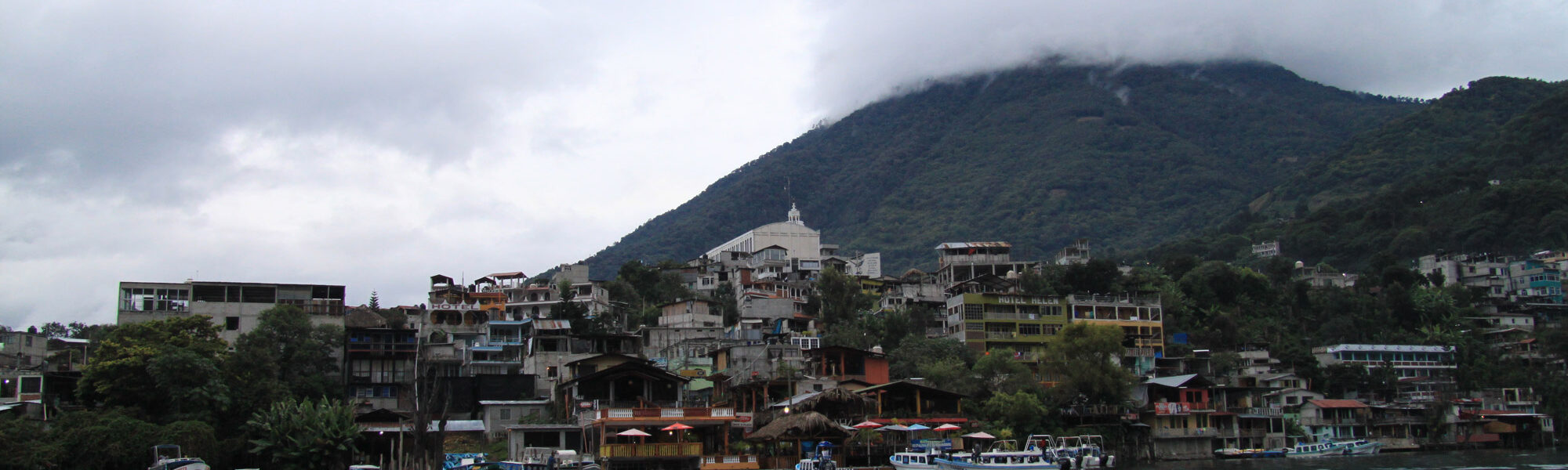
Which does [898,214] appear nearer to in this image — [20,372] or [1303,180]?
[1303,180]

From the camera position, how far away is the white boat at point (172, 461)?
40.0 m

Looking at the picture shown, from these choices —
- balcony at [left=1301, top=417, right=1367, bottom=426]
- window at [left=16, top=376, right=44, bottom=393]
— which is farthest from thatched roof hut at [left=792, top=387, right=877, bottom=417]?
balcony at [left=1301, top=417, right=1367, bottom=426]

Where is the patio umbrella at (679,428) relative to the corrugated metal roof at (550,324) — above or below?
below

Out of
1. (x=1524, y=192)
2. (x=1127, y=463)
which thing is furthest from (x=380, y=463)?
(x=1524, y=192)

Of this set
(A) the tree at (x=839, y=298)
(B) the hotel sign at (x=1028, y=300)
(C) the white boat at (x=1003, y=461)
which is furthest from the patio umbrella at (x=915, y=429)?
(A) the tree at (x=839, y=298)

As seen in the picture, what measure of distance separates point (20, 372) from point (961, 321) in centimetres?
4534

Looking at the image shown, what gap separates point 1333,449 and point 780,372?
31857 millimetres

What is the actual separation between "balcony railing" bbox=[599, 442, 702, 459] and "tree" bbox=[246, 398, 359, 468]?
882 cm

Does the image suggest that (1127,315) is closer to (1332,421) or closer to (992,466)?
(1332,421)

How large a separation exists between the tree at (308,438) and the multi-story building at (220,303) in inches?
614

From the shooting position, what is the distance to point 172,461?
4016cm

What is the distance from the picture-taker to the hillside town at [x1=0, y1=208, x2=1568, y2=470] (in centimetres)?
4603

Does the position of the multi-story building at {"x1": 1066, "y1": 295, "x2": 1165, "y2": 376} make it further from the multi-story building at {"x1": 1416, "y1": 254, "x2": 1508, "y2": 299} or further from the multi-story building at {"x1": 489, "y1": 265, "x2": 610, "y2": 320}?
the multi-story building at {"x1": 1416, "y1": 254, "x2": 1508, "y2": 299}

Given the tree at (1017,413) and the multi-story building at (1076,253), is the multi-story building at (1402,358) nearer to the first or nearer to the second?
the multi-story building at (1076,253)
